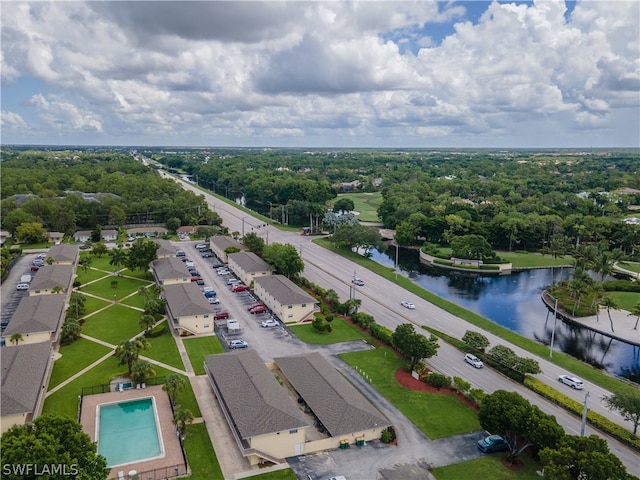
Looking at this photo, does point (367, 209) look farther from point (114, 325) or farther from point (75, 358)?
point (75, 358)

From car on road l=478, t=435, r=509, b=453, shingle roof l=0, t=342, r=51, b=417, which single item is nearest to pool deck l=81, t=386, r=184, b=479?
shingle roof l=0, t=342, r=51, b=417

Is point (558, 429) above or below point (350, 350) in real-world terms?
above

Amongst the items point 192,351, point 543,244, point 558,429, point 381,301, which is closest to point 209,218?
point 381,301

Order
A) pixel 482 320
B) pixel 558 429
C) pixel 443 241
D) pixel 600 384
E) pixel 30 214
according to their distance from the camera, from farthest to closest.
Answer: pixel 443 241
pixel 30 214
pixel 482 320
pixel 600 384
pixel 558 429

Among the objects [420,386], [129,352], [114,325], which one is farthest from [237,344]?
[420,386]

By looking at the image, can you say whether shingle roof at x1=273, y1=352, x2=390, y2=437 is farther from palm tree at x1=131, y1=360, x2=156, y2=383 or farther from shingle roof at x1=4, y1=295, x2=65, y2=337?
shingle roof at x1=4, y1=295, x2=65, y2=337

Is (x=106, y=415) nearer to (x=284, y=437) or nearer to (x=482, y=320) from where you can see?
(x=284, y=437)
